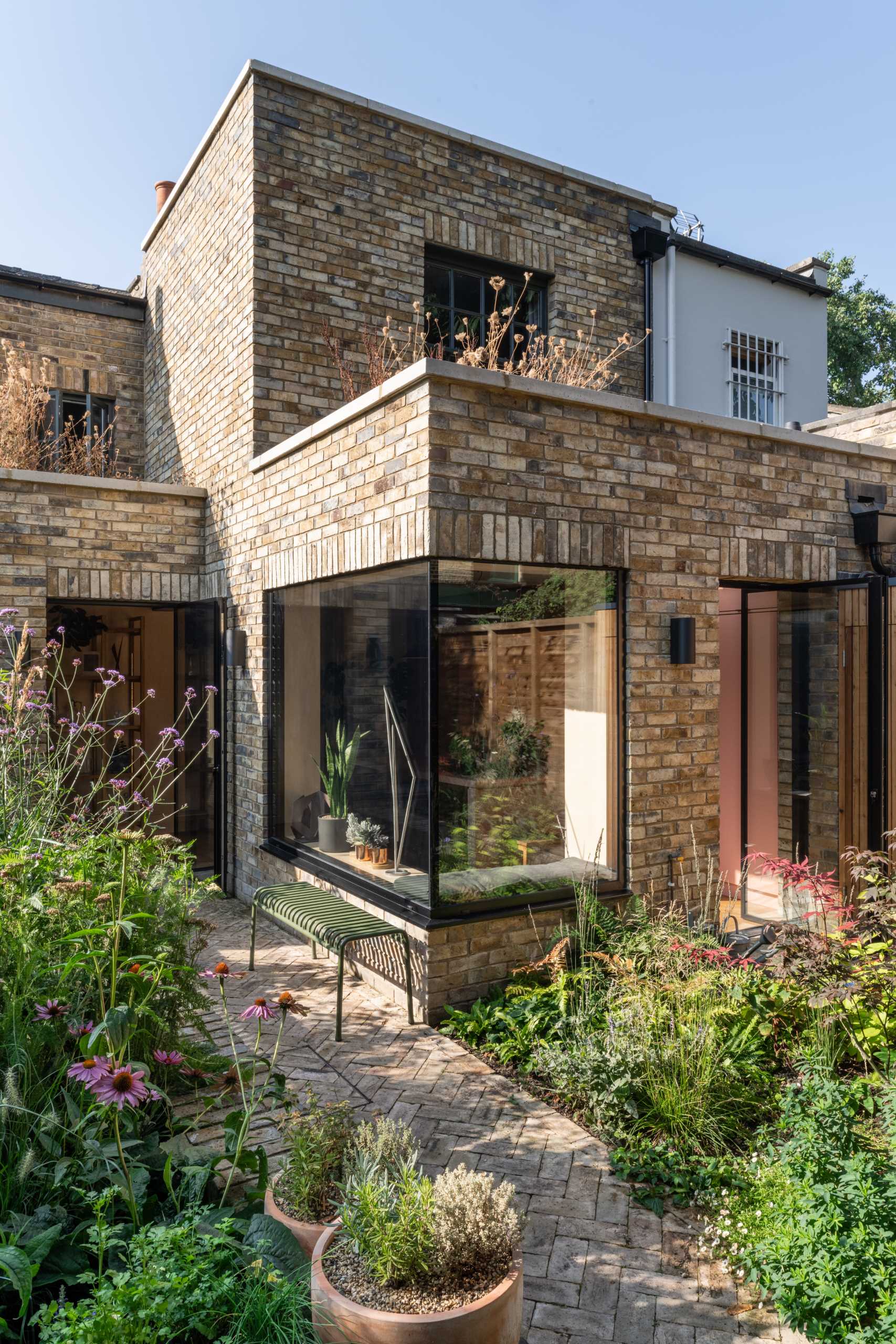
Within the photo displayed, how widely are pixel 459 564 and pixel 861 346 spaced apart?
906 inches

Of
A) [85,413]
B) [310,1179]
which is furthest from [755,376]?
[310,1179]

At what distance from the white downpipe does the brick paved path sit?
7292mm

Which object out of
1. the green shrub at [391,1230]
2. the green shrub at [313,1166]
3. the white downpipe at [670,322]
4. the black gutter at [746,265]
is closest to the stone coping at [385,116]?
the black gutter at [746,265]

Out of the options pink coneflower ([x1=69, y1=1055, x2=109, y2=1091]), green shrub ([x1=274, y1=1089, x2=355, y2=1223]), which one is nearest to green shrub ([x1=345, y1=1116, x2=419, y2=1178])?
green shrub ([x1=274, y1=1089, x2=355, y2=1223])

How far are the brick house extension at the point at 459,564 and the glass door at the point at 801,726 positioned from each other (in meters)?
0.02

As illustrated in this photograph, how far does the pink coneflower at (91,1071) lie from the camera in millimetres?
2148

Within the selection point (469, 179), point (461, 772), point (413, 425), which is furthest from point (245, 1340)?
point (469, 179)

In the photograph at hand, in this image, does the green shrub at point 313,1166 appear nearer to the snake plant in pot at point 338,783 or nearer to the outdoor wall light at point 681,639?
the snake plant in pot at point 338,783

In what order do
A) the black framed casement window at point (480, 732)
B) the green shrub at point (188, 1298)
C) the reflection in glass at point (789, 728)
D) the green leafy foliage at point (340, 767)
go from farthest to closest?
the reflection in glass at point (789, 728)
the green leafy foliage at point (340, 767)
the black framed casement window at point (480, 732)
the green shrub at point (188, 1298)

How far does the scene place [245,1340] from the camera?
6.45 feet

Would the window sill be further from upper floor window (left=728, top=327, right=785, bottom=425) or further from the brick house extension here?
upper floor window (left=728, top=327, right=785, bottom=425)

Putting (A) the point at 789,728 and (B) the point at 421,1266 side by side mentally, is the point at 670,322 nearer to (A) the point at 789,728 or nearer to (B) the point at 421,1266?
(A) the point at 789,728

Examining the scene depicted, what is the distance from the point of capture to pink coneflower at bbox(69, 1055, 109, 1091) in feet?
7.05

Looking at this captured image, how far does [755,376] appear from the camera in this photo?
33.9 ft
